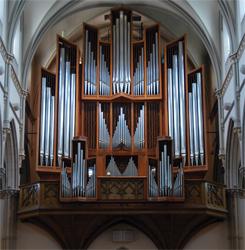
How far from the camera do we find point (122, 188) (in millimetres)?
22844

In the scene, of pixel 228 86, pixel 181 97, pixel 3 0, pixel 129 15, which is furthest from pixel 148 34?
pixel 3 0

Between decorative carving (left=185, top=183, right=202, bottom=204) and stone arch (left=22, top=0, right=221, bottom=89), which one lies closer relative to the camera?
decorative carving (left=185, top=183, right=202, bottom=204)

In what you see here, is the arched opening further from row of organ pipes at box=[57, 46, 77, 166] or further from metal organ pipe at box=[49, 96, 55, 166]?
metal organ pipe at box=[49, 96, 55, 166]

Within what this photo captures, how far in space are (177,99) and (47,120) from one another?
4644 millimetres

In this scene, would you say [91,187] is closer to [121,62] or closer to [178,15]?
[121,62]

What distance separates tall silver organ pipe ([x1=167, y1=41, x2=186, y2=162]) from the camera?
81.4 feet

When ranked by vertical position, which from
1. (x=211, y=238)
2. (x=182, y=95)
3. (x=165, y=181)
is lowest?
(x=211, y=238)

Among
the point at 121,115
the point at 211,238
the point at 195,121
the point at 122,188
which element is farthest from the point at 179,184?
the point at 121,115

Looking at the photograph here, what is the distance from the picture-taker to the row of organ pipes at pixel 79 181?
22562 millimetres

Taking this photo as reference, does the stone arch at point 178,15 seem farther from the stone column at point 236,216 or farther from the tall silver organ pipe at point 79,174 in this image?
the stone column at point 236,216

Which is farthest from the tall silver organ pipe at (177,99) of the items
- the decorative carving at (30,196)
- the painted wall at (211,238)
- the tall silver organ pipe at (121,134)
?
the decorative carving at (30,196)

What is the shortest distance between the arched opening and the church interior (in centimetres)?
3

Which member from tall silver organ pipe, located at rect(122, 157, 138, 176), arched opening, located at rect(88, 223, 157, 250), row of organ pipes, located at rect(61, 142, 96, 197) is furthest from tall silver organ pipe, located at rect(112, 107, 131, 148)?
arched opening, located at rect(88, 223, 157, 250)

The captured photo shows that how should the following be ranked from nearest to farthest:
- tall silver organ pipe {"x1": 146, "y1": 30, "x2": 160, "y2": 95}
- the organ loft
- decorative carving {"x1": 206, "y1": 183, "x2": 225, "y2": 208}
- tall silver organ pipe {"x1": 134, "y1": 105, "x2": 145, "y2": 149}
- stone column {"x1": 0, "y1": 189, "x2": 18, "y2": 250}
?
the organ loft < decorative carving {"x1": 206, "y1": 183, "x2": 225, "y2": 208} < stone column {"x1": 0, "y1": 189, "x2": 18, "y2": 250} < tall silver organ pipe {"x1": 134, "y1": 105, "x2": 145, "y2": 149} < tall silver organ pipe {"x1": 146, "y1": 30, "x2": 160, "y2": 95}
